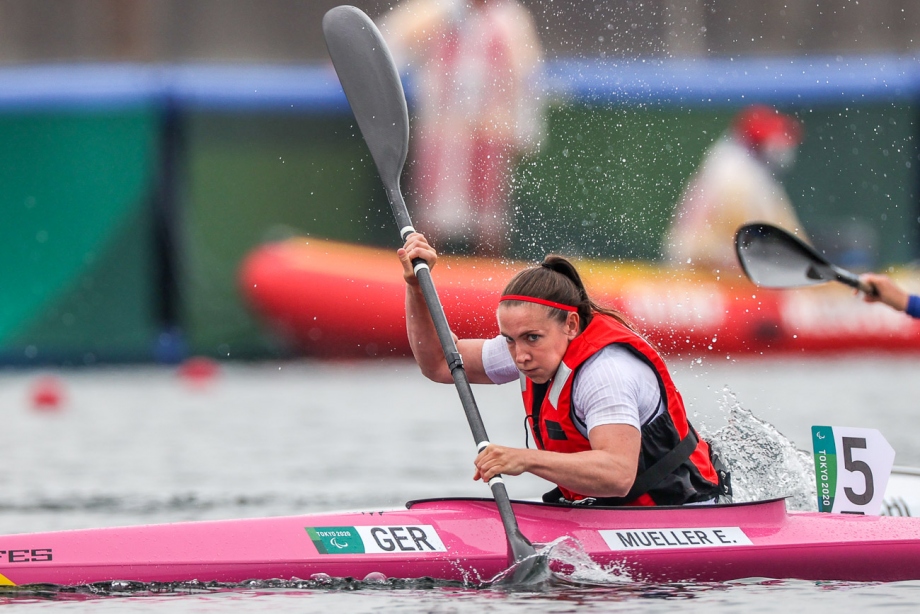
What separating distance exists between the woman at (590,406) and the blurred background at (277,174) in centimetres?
590

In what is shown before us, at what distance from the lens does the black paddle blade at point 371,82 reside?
5.37 m

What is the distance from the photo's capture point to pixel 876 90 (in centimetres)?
1202

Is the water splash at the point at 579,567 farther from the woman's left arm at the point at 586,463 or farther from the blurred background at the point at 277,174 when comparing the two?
the blurred background at the point at 277,174

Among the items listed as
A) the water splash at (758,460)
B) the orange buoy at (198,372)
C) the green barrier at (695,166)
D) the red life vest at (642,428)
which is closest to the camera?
the red life vest at (642,428)

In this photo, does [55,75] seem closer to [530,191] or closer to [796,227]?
[530,191]

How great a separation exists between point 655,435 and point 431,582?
79cm

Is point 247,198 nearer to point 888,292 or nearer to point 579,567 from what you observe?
point 888,292

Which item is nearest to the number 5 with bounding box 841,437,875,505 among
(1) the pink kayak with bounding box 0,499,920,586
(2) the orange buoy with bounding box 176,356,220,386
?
(1) the pink kayak with bounding box 0,499,920,586

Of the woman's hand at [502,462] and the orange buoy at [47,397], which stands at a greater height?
the orange buoy at [47,397]

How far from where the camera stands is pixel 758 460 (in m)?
5.12

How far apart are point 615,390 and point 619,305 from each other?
7049mm

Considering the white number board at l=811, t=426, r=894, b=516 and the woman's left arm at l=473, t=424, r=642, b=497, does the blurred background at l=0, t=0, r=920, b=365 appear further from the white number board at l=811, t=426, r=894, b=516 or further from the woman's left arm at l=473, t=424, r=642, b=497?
the woman's left arm at l=473, t=424, r=642, b=497

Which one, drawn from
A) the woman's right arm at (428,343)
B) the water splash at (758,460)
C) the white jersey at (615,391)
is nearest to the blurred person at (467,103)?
the water splash at (758,460)

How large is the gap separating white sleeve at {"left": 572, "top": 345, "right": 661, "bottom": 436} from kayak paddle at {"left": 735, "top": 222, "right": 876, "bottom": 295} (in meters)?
2.27
